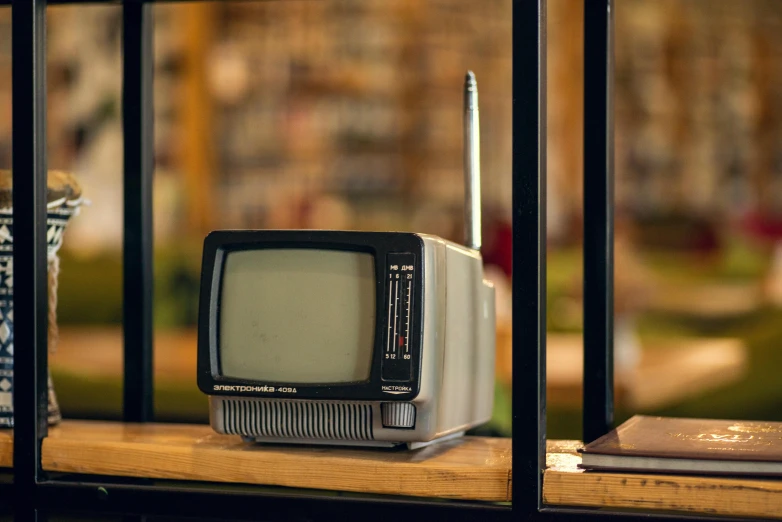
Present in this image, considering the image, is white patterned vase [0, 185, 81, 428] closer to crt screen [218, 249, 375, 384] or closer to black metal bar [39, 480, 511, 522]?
black metal bar [39, 480, 511, 522]

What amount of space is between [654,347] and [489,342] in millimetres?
3026

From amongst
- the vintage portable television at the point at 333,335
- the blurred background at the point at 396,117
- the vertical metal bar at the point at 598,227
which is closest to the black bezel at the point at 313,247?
the vintage portable television at the point at 333,335

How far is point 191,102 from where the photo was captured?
606 cm

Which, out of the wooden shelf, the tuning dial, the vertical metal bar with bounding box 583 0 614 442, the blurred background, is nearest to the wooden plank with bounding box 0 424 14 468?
the wooden shelf

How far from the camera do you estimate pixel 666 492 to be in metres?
1.07

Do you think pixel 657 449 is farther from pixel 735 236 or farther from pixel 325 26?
pixel 325 26

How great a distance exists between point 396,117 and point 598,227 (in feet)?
15.9

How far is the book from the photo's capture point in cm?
106

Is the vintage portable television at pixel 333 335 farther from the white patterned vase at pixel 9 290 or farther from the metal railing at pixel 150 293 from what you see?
the white patterned vase at pixel 9 290

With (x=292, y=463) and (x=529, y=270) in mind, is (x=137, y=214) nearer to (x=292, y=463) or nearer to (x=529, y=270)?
(x=292, y=463)

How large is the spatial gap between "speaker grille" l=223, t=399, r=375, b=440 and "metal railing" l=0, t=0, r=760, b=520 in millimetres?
74

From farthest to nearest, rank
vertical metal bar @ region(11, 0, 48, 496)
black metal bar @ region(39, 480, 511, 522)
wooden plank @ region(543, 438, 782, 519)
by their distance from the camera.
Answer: vertical metal bar @ region(11, 0, 48, 496)
black metal bar @ region(39, 480, 511, 522)
wooden plank @ region(543, 438, 782, 519)

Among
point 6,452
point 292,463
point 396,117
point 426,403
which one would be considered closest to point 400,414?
point 426,403

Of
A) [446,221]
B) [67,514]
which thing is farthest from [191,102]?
[67,514]
